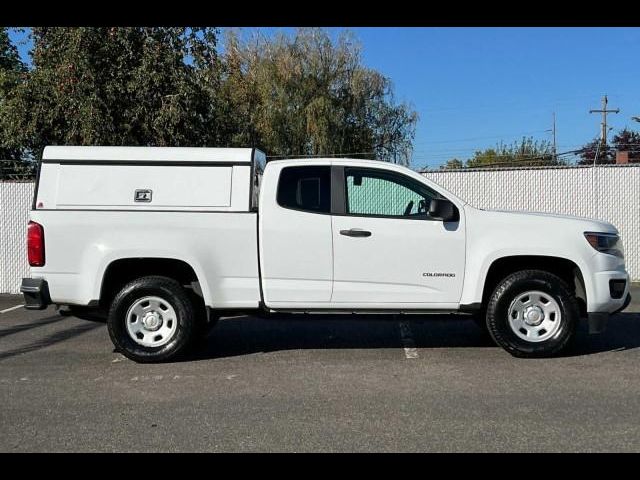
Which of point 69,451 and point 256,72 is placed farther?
point 256,72

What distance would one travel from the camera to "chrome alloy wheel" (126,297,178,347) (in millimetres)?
6488

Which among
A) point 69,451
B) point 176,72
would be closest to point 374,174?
point 69,451

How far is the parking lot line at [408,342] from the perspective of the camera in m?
6.77

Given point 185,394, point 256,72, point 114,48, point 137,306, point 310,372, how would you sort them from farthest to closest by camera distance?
point 256,72 < point 114,48 < point 137,306 < point 310,372 < point 185,394

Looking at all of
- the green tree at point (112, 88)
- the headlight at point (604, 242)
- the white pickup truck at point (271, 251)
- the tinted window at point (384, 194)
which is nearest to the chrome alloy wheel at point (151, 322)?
the white pickup truck at point (271, 251)

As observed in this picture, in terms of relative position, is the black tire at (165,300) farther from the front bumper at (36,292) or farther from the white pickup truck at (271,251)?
the front bumper at (36,292)

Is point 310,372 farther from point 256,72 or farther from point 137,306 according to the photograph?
point 256,72

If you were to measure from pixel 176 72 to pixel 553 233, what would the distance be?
28.3 feet

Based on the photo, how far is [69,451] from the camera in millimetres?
4141

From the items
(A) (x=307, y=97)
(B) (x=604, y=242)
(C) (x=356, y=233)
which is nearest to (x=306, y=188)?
(C) (x=356, y=233)

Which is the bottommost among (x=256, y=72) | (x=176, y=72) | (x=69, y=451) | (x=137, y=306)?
(x=69, y=451)

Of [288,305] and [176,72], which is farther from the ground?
[176,72]

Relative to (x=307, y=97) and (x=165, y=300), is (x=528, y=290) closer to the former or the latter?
(x=165, y=300)

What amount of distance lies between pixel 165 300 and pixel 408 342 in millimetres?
2842
